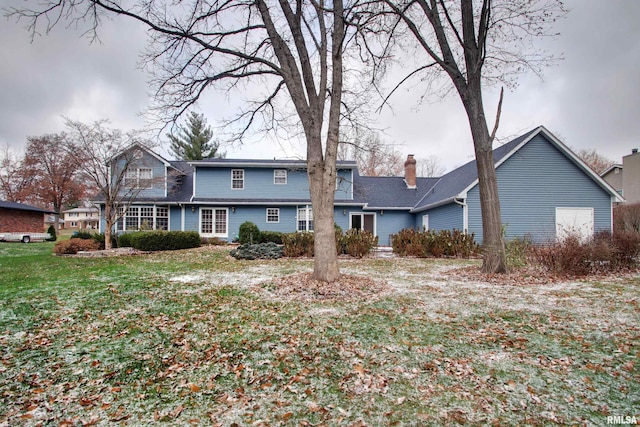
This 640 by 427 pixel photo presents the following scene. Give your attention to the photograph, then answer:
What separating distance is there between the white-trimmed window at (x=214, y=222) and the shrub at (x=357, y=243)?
29.1 ft

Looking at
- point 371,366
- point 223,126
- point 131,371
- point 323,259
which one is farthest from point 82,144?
point 371,366

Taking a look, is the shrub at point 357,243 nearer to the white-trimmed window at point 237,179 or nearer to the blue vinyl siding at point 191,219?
the white-trimmed window at point 237,179

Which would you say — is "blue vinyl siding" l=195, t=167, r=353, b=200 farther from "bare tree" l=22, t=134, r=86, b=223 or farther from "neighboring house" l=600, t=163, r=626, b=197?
"neighboring house" l=600, t=163, r=626, b=197

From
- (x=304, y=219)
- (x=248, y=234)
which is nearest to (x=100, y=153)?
(x=248, y=234)

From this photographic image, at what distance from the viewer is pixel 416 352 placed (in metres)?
3.53

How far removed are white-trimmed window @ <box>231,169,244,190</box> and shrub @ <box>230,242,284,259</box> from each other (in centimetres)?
704

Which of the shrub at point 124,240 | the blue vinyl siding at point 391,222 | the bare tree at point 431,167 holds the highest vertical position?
the bare tree at point 431,167

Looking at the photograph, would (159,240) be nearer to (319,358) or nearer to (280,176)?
(280,176)

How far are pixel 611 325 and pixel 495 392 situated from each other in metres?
2.89

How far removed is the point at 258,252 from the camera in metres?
12.6

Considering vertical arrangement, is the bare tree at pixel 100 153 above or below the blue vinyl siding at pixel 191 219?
above

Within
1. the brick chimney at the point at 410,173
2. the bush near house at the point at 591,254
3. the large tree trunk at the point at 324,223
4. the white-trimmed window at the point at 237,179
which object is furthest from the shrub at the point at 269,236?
the bush near house at the point at 591,254

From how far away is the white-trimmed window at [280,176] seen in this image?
19094 mm

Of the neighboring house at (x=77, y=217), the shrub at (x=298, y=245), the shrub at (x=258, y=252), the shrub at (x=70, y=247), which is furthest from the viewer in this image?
the neighboring house at (x=77, y=217)
